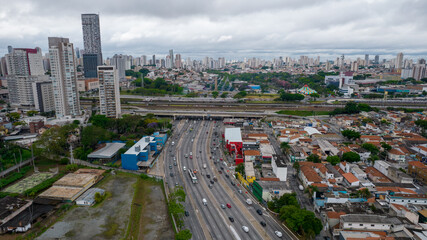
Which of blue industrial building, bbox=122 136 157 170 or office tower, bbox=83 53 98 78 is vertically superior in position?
office tower, bbox=83 53 98 78

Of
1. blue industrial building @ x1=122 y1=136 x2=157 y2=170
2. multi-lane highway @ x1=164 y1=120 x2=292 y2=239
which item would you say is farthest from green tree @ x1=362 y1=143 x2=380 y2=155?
blue industrial building @ x1=122 y1=136 x2=157 y2=170

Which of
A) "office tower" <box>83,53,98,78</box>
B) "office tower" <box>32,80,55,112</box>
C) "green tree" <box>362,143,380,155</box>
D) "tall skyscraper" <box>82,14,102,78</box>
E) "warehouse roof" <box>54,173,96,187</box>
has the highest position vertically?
"tall skyscraper" <box>82,14,102,78</box>

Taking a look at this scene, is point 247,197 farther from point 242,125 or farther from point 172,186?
point 242,125

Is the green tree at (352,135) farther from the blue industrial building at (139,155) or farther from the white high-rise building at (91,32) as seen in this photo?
the white high-rise building at (91,32)

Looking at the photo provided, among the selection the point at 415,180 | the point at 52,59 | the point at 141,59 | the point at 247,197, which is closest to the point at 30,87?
the point at 52,59

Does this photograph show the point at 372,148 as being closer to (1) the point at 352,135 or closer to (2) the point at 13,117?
(1) the point at 352,135

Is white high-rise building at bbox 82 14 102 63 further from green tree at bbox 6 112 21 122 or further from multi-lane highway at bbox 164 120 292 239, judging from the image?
multi-lane highway at bbox 164 120 292 239
